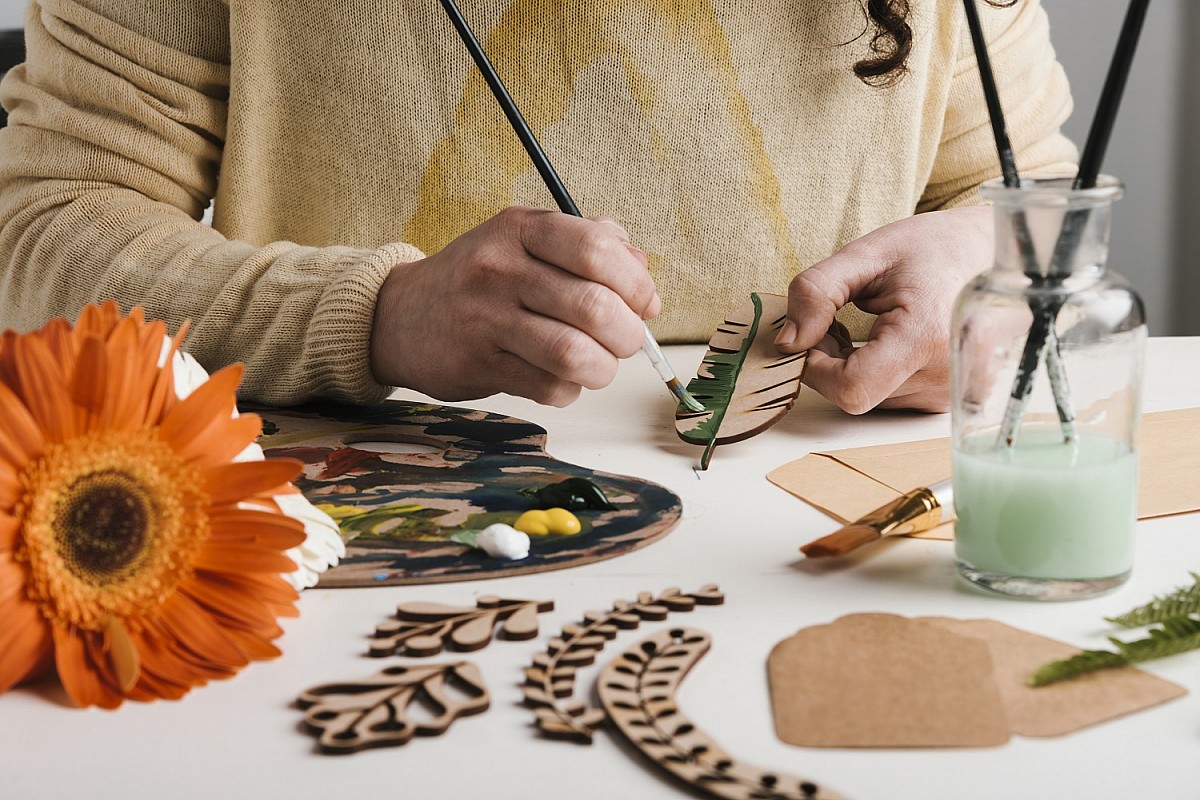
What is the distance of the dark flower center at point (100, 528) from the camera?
479 mm

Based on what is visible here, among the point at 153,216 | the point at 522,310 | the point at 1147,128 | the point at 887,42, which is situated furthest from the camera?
the point at 1147,128

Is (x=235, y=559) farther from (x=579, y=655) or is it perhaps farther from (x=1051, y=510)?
(x=1051, y=510)

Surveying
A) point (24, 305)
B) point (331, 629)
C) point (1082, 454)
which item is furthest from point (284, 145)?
point (1082, 454)

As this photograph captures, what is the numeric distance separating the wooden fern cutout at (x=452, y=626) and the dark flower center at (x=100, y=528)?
4.4 inches

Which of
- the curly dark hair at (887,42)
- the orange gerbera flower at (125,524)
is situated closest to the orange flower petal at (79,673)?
the orange gerbera flower at (125,524)

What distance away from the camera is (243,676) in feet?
1.66

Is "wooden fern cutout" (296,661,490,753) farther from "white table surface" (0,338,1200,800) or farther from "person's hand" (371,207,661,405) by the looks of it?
"person's hand" (371,207,661,405)

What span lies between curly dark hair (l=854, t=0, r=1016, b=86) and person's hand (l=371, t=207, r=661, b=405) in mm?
525

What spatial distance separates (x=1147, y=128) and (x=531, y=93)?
1730 millimetres

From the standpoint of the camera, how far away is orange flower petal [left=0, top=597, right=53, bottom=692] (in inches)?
18.3

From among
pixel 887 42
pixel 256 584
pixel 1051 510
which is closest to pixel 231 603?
pixel 256 584

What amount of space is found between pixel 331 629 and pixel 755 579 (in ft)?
0.69

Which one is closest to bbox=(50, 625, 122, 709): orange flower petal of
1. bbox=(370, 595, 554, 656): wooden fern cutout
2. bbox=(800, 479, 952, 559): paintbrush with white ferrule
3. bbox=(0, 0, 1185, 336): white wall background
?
bbox=(370, 595, 554, 656): wooden fern cutout

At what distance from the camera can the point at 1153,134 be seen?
249cm
